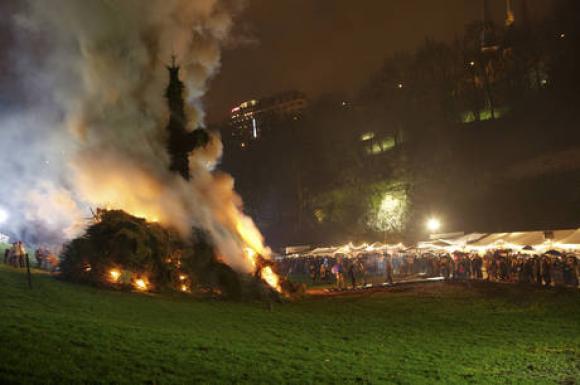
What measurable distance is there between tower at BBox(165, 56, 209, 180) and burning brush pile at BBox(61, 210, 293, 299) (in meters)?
7.61

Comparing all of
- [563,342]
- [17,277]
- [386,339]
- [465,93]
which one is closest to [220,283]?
[17,277]

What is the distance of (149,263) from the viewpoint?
3259 centimetres

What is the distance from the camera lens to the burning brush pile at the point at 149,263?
3094cm

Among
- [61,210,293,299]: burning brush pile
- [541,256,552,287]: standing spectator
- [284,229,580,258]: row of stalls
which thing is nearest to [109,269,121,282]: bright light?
[61,210,293,299]: burning brush pile

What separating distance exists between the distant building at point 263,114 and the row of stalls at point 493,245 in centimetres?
6040

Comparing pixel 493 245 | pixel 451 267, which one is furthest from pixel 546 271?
pixel 451 267

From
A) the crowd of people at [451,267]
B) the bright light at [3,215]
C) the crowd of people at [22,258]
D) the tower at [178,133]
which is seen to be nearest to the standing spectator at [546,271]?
the crowd of people at [451,267]

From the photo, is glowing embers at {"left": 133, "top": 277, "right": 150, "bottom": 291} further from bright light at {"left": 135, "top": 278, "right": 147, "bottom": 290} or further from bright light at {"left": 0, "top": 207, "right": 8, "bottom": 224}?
bright light at {"left": 0, "top": 207, "right": 8, "bottom": 224}

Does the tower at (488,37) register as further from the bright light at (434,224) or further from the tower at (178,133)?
the tower at (178,133)

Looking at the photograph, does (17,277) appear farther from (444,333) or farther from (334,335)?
(444,333)

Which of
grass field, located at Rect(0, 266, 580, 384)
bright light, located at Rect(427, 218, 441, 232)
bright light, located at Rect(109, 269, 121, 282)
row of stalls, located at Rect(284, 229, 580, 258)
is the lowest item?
grass field, located at Rect(0, 266, 580, 384)

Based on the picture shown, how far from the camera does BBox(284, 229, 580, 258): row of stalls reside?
33469mm

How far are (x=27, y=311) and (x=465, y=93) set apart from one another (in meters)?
83.2

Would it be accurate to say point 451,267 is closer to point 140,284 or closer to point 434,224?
point 140,284
